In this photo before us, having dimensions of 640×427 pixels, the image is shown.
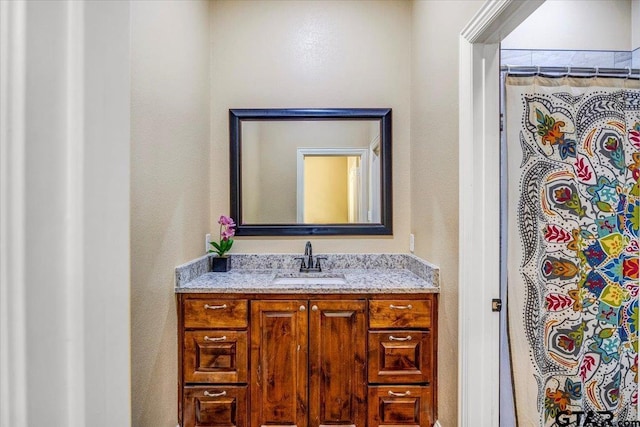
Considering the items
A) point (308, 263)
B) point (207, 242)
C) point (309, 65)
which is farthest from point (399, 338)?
point (309, 65)

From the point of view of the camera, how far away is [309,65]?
A: 2.58 metres

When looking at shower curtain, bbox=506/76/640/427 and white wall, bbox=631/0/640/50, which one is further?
white wall, bbox=631/0/640/50

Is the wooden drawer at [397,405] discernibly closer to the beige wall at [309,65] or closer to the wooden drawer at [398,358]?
the wooden drawer at [398,358]

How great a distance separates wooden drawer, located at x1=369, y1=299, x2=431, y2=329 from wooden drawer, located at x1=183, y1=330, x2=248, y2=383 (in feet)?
2.52

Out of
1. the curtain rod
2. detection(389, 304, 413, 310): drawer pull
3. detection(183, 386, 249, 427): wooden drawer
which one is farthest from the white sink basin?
the curtain rod

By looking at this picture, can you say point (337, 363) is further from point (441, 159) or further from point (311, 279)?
point (441, 159)

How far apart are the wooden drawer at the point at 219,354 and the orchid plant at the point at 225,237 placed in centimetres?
62

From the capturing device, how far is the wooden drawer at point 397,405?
6.65 ft

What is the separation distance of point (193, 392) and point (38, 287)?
201 cm

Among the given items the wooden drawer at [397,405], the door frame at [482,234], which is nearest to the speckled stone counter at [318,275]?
the door frame at [482,234]

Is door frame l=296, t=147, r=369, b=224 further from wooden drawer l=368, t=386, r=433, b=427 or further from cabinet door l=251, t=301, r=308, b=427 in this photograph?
wooden drawer l=368, t=386, r=433, b=427

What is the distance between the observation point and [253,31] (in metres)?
2.57

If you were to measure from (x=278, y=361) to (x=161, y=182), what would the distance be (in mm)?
1188

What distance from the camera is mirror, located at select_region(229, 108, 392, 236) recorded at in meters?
2.60
